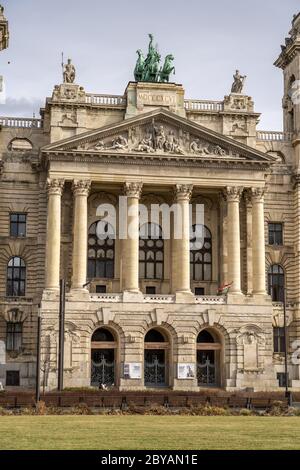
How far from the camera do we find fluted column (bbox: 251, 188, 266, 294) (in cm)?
7425

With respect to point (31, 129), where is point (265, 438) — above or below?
below

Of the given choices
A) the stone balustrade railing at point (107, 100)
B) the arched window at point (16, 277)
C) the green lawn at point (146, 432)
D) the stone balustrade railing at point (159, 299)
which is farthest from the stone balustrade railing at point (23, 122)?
the green lawn at point (146, 432)

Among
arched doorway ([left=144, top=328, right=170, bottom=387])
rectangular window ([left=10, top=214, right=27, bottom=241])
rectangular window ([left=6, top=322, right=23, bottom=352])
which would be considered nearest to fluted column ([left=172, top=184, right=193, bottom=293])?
arched doorway ([left=144, top=328, right=170, bottom=387])

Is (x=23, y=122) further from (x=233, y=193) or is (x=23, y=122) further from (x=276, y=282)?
(x=276, y=282)

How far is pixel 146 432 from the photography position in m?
33.2

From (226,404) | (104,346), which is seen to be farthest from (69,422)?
(104,346)

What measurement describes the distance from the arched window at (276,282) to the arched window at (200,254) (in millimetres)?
6024

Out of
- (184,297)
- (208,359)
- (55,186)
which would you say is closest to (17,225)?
(55,186)

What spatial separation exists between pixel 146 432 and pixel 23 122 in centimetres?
5058

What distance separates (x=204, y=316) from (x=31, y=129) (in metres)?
23.8

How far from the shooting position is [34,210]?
7675 centimetres

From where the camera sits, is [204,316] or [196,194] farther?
[196,194]

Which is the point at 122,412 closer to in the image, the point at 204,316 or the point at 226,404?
the point at 226,404

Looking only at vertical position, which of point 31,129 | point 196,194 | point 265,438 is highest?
point 31,129
